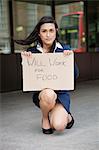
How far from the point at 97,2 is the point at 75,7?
0.80 m

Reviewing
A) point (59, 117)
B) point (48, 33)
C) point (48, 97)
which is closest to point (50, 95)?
point (48, 97)

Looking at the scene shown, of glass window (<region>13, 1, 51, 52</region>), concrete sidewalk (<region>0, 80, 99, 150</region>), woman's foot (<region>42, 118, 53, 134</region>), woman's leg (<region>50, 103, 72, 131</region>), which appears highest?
glass window (<region>13, 1, 51, 52</region>)

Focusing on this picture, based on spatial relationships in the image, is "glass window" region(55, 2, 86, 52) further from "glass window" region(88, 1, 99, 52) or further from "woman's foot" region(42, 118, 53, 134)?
"woman's foot" region(42, 118, 53, 134)

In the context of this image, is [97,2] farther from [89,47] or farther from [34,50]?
[34,50]

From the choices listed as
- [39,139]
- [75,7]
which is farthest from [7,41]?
[39,139]

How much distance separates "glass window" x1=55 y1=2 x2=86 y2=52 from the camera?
1143 cm

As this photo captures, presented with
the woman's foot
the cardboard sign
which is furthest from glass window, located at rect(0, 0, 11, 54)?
the woman's foot

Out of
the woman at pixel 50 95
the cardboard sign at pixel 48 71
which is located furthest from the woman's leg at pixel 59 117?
the cardboard sign at pixel 48 71

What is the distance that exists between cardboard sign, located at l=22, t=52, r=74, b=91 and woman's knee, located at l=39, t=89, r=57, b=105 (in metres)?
0.13

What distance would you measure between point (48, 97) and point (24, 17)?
5.80 metres

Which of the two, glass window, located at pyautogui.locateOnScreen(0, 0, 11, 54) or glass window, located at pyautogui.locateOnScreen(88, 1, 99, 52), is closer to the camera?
glass window, located at pyautogui.locateOnScreen(0, 0, 11, 54)

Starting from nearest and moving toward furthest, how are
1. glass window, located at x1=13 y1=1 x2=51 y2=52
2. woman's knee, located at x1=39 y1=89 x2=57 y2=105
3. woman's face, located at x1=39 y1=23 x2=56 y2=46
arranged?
1. woman's knee, located at x1=39 y1=89 x2=57 y2=105
2. woman's face, located at x1=39 y1=23 x2=56 y2=46
3. glass window, located at x1=13 y1=1 x2=51 y2=52

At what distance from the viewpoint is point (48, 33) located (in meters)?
4.81

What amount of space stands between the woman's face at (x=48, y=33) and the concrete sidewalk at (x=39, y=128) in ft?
3.57
